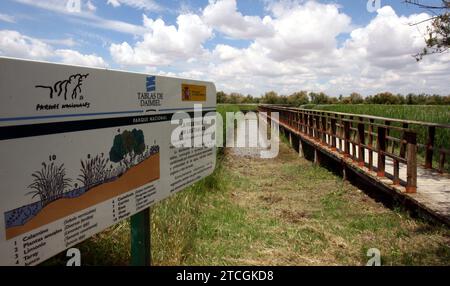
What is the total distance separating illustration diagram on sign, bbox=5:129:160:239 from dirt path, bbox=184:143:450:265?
226cm

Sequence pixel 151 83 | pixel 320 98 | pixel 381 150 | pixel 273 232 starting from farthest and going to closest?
pixel 320 98 < pixel 381 150 < pixel 273 232 < pixel 151 83

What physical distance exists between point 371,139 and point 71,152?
296 inches

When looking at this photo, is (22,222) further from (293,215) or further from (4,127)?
(293,215)

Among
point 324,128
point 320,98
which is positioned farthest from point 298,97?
point 324,128

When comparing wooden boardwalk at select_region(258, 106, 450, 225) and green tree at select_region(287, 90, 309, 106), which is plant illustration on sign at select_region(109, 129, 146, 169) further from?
green tree at select_region(287, 90, 309, 106)

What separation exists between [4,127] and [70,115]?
0.40m

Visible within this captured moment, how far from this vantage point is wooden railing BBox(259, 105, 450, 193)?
682 cm

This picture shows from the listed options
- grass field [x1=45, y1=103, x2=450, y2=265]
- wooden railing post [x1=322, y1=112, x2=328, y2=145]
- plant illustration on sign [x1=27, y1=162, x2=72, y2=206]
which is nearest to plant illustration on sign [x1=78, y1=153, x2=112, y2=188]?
plant illustration on sign [x1=27, y1=162, x2=72, y2=206]

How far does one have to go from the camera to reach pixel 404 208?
6820 mm

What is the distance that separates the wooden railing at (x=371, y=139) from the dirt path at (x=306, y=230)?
0.71 meters

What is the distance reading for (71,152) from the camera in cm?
208

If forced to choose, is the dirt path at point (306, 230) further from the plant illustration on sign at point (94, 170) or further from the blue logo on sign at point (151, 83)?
the plant illustration on sign at point (94, 170)

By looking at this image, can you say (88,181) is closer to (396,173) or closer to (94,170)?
(94,170)

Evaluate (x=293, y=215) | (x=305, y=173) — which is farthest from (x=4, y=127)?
(x=305, y=173)
